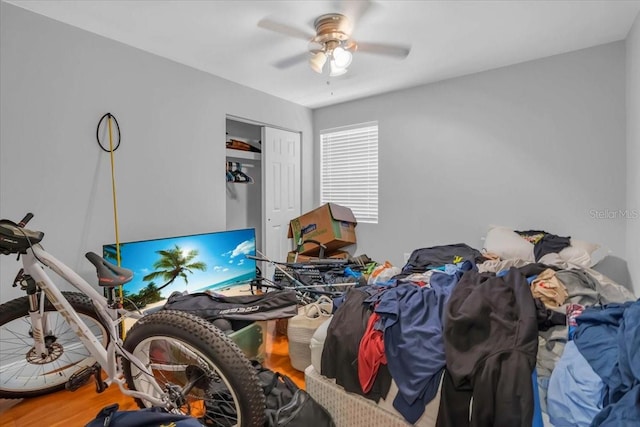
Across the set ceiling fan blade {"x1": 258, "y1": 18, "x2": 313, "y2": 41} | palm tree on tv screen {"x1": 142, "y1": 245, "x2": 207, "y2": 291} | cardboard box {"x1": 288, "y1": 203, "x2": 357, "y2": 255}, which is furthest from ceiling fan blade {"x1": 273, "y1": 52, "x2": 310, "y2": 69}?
palm tree on tv screen {"x1": 142, "y1": 245, "x2": 207, "y2": 291}

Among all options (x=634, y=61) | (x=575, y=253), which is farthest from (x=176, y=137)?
(x=634, y=61)

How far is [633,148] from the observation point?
238 centimetres

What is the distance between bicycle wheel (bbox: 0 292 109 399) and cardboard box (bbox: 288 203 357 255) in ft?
7.70

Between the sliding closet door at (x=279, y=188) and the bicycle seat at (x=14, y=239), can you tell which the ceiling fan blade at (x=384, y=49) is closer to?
the sliding closet door at (x=279, y=188)

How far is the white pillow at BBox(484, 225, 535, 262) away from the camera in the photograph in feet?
8.80

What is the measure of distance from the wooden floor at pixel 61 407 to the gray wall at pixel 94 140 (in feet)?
2.33

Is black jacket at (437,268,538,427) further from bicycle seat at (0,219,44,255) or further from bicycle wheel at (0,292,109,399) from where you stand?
bicycle seat at (0,219,44,255)

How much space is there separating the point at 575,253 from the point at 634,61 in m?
1.45

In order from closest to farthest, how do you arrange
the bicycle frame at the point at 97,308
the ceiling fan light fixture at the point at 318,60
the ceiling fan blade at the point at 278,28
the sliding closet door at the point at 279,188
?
the bicycle frame at the point at 97,308 → the ceiling fan blade at the point at 278,28 → the ceiling fan light fixture at the point at 318,60 → the sliding closet door at the point at 279,188

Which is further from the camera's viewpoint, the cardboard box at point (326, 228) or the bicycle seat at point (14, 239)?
the cardboard box at point (326, 228)

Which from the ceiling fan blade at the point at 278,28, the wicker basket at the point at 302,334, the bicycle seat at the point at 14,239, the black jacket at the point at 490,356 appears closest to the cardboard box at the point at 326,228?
the wicker basket at the point at 302,334

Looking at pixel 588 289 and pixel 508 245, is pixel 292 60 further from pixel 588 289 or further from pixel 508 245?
pixel 588 289

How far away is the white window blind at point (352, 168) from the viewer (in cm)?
416

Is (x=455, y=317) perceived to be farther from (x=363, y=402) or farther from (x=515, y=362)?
(x=363, y=402)
